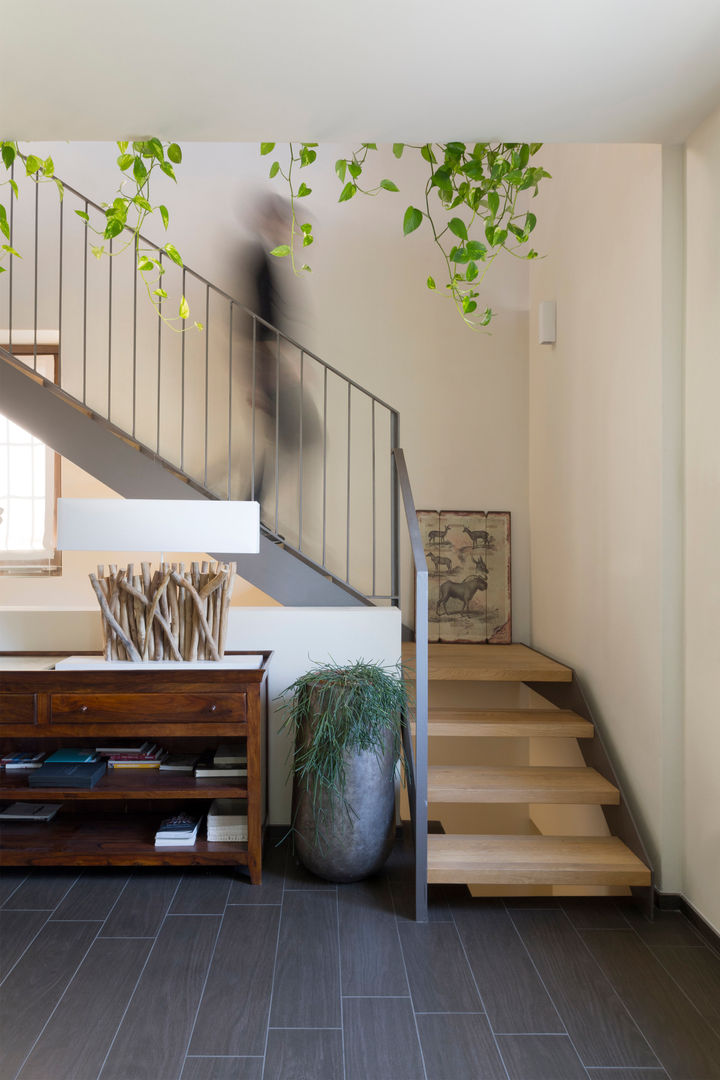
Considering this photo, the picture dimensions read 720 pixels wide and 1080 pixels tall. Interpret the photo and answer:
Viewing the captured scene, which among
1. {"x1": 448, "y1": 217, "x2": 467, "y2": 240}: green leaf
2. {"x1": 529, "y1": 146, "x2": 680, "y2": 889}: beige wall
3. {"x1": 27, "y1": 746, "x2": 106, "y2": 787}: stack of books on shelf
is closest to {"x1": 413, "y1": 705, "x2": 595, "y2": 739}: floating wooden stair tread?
{"x1": 529, "y1": 146, "x2": 680, "y2": 889}: beige wall

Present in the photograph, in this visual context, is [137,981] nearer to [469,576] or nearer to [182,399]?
[469,576]

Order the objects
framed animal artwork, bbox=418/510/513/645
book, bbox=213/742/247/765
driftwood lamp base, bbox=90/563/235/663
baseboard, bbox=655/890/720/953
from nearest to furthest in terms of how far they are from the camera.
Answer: baseboard, bbox=655/890/720/953, driftwood lamp base, bbox=90/563/235/663, book, bbox=213/742/247/765, framed animal artwork, bbox=418/510/513/645

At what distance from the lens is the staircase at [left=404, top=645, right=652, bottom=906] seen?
259 centimetres

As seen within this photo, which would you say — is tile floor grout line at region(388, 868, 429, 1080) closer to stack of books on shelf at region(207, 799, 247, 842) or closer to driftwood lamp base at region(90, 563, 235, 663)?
stack of books on shelf at region(207, 799, 247, 842)

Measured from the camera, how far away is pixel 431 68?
6.96 ft

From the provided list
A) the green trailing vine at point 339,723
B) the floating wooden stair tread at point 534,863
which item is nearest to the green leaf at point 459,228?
the green trailing vine at point 339,723

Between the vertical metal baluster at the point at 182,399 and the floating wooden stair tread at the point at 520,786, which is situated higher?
the vertical metal baluster at the point at 182,399

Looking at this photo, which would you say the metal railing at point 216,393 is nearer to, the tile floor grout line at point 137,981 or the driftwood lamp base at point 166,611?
the driftwood lamp base at point 166,611

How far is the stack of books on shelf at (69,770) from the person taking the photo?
2746 millimetres

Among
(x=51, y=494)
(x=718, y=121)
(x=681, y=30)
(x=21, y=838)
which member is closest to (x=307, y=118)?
(x=681, y=30)

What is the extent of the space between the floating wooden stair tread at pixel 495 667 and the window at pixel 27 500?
7.18 feet

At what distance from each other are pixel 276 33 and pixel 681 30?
99cm

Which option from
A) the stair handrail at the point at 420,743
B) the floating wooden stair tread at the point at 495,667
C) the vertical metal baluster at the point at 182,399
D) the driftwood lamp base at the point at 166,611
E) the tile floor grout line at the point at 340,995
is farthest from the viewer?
the vertical metal baluster at the point at 182,399

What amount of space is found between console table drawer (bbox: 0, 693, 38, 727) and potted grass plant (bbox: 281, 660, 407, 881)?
897 mm
